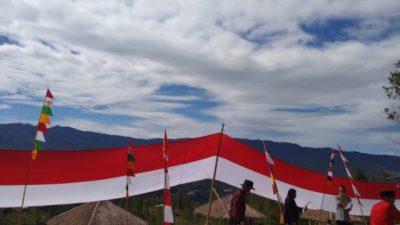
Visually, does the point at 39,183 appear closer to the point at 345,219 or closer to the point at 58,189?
the point at 58,189

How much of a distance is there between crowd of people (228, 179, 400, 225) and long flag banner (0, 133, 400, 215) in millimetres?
1234

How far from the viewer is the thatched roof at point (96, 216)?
22703 millimetres

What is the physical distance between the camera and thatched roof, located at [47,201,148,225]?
2270 cm

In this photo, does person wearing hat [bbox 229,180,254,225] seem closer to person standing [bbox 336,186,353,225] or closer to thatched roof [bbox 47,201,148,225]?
person standing [bbox 336,186,353,225]

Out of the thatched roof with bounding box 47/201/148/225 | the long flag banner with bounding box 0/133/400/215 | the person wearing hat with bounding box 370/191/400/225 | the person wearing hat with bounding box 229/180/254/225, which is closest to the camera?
the person wearing hat with bounding box 370/191/400/225

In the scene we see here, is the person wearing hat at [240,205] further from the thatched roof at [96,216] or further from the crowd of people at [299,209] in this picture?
the thatched roof at [96,216]

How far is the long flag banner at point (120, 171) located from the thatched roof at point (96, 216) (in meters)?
11.7

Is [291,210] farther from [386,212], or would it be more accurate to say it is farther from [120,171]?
[120,171]

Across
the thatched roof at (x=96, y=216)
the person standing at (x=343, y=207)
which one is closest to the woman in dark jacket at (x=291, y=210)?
the person standing at (x=343, y=207)

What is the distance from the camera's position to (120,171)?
10.6 m

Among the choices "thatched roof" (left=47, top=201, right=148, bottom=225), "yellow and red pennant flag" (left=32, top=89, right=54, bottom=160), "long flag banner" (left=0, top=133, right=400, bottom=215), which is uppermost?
"yellow and red pennant flag" (left=32, top=89, right=54, bottom=160)

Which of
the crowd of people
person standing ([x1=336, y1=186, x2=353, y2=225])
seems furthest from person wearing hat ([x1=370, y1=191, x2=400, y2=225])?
person standing ([x1=336, y1=186, x2=353, y2=225])

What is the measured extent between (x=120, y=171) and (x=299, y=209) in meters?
4.07

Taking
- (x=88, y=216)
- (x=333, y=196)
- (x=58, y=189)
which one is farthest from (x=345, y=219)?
(x=88, y=216)
